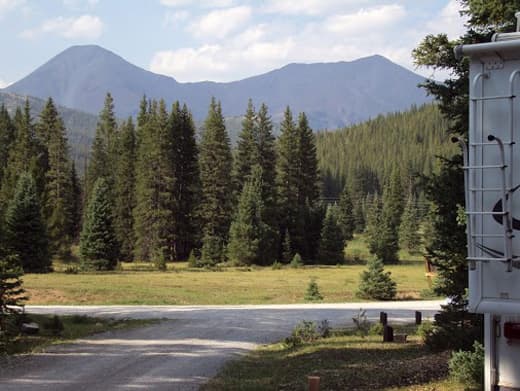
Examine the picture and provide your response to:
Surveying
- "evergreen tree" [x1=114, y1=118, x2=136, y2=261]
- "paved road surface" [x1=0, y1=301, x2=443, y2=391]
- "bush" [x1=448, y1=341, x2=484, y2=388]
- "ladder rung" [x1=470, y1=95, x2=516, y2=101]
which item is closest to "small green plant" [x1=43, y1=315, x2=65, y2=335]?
"paved road surface" [x1=0, y1=301, x2=443, y2=391]

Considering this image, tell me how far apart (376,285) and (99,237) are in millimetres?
28419

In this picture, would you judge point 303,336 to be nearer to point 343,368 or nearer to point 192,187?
point 343,368

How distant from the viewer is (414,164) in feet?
566

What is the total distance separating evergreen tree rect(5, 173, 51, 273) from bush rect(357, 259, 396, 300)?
26.7 metres

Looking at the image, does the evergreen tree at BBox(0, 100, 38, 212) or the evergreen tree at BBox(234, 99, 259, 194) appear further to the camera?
the evergreen tree at BBox(234, 99, 259, 194)

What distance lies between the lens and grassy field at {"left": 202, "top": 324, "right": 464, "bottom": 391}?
1003cm

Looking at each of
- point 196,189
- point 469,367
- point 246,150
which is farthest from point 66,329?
point 246,150

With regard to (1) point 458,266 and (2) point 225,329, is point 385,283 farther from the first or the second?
(1) point 458,266

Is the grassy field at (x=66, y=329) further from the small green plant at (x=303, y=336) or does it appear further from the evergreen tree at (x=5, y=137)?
the evergreen tree at (x=5, y=137)

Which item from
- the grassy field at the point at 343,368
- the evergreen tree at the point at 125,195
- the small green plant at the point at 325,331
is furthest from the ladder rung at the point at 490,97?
the evergreen tree at the point at 125,195

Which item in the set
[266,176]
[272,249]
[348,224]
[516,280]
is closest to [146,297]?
[516,280]

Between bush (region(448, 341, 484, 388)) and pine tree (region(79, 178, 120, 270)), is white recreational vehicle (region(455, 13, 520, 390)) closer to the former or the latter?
bush (region(448, 341, 484, 388))

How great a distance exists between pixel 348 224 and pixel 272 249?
37355 millimetres

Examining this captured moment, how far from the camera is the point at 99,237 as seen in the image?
53594mm
